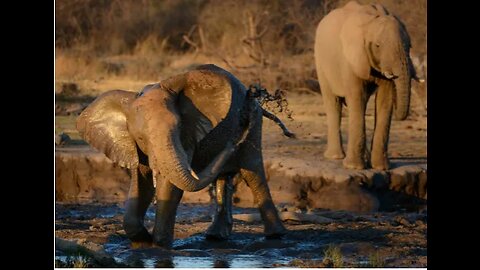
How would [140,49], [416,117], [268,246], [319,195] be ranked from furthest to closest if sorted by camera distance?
[140,49] → [416,117] → [319,195] → [268,246]

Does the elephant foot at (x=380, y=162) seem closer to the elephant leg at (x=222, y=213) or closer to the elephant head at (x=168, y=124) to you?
the elephant leg at (x=222, y=213)

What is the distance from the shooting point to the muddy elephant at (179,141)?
893 cm

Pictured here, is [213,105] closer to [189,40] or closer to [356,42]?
[356,42]

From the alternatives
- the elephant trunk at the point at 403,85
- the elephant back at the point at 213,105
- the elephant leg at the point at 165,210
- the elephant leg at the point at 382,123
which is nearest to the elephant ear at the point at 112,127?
the elephant leg at the point at 165,210

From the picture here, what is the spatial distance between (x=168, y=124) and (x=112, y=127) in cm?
73

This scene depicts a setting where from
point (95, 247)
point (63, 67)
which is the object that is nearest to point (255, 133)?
point (95, 247)

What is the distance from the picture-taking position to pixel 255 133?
998 centimetres

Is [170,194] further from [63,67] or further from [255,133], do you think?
[63,67]

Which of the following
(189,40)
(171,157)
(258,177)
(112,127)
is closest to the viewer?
(171,157)

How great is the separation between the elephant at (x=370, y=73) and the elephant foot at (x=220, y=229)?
2.82 meters

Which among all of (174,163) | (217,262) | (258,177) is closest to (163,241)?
(217,262)

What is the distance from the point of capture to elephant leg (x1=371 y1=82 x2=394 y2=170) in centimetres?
1270

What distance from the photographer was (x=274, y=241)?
1006cm

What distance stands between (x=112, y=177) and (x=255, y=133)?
3325 millimetres
